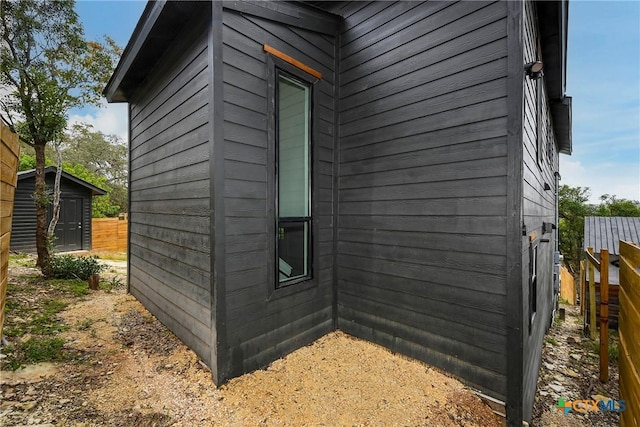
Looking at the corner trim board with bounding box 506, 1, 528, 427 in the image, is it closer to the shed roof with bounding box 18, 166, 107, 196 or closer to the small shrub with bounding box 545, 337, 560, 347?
the small shrub with bounding box 545, 337, 560, 347

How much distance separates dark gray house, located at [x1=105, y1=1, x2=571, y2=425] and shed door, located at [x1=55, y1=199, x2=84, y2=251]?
1011cm

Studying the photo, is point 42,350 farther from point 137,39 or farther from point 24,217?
point 24,217

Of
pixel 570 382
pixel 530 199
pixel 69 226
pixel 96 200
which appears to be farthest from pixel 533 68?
pixel 96 200

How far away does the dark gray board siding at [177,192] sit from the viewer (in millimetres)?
2729

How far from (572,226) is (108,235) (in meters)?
26.1

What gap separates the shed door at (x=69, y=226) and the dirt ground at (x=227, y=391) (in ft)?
33.8

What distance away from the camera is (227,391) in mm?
2379

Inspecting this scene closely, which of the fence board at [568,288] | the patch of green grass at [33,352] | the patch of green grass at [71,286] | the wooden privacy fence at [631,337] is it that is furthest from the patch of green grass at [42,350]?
the fence board at [568,288]

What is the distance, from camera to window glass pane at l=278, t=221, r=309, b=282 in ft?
10.1

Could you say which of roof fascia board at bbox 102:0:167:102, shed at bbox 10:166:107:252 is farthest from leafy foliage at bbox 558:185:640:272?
shed at bbox 10:166:107:252

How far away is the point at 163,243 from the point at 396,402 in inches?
127

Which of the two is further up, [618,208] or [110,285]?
[618,208]

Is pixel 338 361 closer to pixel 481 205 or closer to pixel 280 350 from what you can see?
pixel 280 350

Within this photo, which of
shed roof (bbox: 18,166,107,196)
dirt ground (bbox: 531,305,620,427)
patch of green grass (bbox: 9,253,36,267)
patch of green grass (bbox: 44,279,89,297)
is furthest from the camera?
shed roof (bbox: 18,166,107,196)
